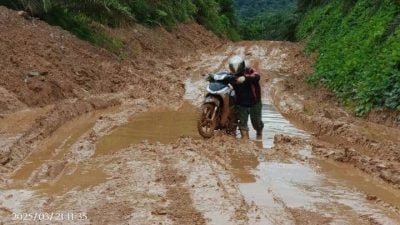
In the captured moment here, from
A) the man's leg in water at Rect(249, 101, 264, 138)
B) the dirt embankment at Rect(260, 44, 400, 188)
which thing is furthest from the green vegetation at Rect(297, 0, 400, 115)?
the man's leg in water at Rect(249, 101, 264, 138)

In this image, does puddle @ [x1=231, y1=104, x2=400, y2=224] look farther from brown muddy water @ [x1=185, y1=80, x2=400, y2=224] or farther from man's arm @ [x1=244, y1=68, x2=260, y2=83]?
man's arm @ [x1=244, y1=68, x2=260, y2=83]

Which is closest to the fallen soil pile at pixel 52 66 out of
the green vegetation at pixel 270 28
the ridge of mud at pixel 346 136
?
the ridge of mud at pixel 346 136

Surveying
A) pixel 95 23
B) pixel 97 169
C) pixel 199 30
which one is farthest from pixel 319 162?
pixel 199 30

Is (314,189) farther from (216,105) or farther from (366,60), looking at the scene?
(366,60)

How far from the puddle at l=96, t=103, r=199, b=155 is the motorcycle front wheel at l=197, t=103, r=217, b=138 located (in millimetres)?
439

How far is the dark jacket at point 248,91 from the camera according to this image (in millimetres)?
9891

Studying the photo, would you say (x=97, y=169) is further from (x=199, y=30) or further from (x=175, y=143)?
(x=199, y=30)

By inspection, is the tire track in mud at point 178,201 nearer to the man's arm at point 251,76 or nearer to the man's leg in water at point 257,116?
the man's arm at point 251,76

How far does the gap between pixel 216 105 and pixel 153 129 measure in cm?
155

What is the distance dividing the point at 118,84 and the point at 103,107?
2694 mm

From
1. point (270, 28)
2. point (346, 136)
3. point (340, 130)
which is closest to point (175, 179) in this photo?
point (346, 136)

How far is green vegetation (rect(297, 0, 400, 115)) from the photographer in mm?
11891

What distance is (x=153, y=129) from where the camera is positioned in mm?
10492

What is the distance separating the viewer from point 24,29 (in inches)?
592
